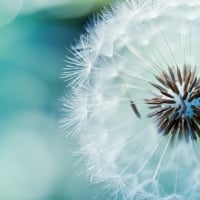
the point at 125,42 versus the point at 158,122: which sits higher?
the point at 125,42

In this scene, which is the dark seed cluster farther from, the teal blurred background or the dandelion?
the teal blurred background

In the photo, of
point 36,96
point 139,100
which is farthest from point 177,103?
point 36,96

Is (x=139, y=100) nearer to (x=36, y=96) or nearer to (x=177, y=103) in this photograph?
(x=177, y=103)

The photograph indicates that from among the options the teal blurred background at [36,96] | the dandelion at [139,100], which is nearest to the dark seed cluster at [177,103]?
the dandelion at [139,100]

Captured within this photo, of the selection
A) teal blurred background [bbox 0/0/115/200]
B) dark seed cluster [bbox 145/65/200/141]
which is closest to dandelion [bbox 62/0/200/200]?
dark seed cluster [bbox 145/65/200/141]

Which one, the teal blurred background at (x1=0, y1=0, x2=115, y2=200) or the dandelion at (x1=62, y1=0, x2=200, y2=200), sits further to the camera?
the teal blurred background at (x1=0, y1=0, x2=115, y2=200)

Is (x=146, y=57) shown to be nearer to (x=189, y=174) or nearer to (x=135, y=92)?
(x=135, y=92)

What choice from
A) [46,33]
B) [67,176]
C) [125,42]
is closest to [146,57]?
[125,42]
